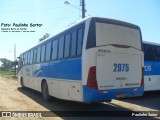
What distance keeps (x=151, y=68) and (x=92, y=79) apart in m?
7.11

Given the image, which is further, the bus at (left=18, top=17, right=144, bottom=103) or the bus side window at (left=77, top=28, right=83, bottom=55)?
the bus side window at (left=77, top=28, right=83, bottom=55)

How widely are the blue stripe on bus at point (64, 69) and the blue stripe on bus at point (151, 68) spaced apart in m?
5.40

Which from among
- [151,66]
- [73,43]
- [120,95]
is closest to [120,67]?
[120,95]

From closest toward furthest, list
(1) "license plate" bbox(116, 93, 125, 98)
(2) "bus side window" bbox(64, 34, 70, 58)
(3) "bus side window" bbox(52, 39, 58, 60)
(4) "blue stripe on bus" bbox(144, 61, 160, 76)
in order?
(1) "license plate" bbox(116, 93, 125, 98) → (2) "bus side window" bbox(64, 34, 70, 58) → (3) "bus side window" bbox(52, 39, 58, 60) → (4) "blue stripe on bus" bbox(144, 61, 160, 76)

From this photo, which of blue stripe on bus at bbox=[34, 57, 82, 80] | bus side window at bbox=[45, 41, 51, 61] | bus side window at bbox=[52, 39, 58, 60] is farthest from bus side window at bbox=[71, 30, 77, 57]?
bus side window at bbox=[45, 41, 51, 61]

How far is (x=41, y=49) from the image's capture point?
15016 millimetres

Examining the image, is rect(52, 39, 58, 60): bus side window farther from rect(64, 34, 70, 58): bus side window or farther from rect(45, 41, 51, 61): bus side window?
rect(64, 34, 70, 58): bus side window

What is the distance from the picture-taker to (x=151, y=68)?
14672 mm

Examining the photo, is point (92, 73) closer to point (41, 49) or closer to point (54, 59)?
point (54, 59)

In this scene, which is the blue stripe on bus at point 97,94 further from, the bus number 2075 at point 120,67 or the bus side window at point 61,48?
the bus side window at point 61,48

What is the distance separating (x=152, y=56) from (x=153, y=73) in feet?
3.33

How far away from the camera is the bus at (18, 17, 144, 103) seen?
8680 mm

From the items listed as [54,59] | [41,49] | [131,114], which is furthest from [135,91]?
[41,49]

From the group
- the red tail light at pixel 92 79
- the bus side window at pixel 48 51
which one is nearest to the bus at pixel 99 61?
the red tail light at pixel 92 79
